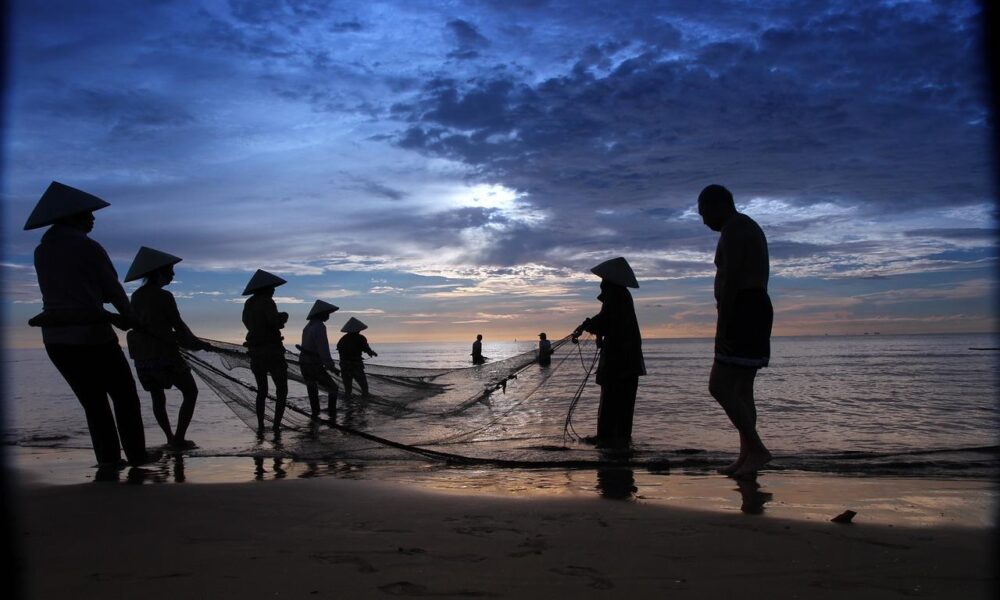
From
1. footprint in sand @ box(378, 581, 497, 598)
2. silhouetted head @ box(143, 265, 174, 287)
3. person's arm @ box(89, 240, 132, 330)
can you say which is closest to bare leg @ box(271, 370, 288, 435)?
silhouetted head @ box(143, 265, 174, 287)

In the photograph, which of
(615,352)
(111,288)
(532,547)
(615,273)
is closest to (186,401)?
(111,288)

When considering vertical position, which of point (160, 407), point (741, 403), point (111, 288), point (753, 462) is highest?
point (111, 288)

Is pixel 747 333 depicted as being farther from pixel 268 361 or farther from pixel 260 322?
pixel 260 322

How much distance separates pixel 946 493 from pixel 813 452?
2.20 m

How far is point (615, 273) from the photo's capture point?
761cm

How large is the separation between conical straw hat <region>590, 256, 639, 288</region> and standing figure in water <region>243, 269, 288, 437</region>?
411 centimetres

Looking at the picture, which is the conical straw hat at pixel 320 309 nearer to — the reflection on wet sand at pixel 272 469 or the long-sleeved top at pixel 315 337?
the long-sleeved top at pixel 315 337

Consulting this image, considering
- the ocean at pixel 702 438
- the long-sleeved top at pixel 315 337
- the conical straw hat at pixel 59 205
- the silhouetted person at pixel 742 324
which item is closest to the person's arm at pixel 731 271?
the silhouetted person at pixel 742 324

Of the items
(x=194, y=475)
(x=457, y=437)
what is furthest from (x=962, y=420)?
(x=194, y=475)

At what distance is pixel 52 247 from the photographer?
473cm

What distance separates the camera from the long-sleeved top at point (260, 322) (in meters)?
8.71

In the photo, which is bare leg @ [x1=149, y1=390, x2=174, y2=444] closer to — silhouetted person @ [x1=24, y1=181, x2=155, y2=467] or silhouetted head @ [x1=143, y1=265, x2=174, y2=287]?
silhouetted head @ [x1=143, y1=265, x2=174, y2=287]

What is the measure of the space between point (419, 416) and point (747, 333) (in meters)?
5.17

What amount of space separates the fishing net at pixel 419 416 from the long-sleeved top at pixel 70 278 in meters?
2.13
